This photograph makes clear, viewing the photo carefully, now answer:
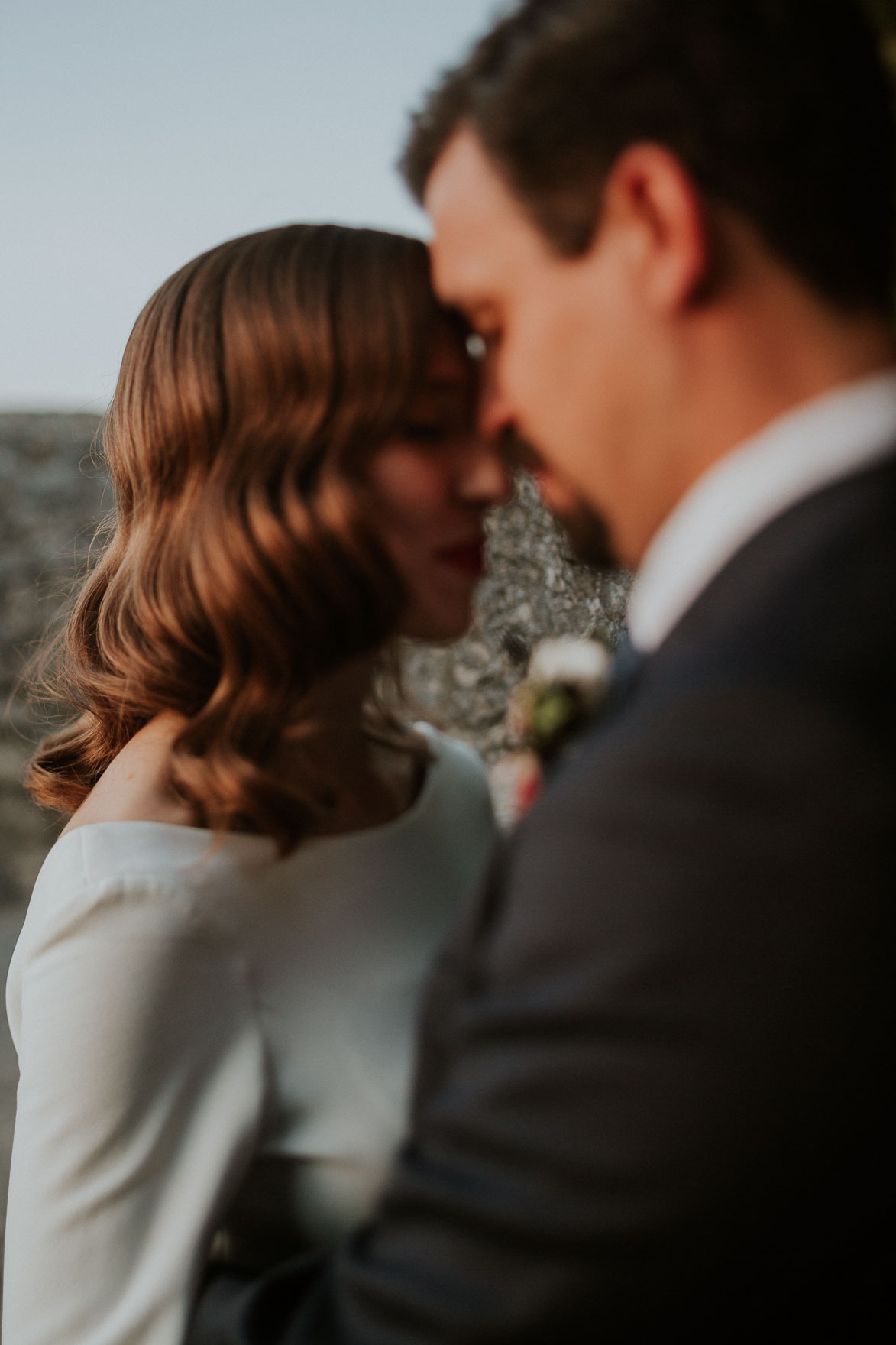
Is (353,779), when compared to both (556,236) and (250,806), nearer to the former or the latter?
(250,806)

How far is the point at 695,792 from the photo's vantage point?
0.76 meters

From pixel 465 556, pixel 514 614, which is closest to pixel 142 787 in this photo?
pixel 465 556

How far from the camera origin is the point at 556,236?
38.9 inches

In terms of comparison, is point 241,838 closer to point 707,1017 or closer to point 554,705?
A: point 554,705

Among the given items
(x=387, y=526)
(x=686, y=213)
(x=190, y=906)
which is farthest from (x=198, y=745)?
(x=686, y=213)

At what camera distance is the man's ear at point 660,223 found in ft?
2.95

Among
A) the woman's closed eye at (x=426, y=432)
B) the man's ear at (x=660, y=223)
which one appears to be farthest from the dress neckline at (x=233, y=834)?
the man's ear at (x=660, y=223)

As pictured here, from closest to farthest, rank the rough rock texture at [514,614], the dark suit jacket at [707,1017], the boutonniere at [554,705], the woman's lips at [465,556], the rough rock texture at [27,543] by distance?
the dark suit jacket at [707,1017] → the boutonniere at [554,705] → the woman's lips at [465,556] → the rough rock texture at [514,614] → the rough rock texture at [27,543]

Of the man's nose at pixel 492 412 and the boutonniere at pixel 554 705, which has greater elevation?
the man's nose at pixel 492 412

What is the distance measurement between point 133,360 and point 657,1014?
1.11m

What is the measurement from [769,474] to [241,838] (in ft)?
2.75

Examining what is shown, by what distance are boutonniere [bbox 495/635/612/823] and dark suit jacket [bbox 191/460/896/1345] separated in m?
0.32

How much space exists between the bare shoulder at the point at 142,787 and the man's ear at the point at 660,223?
0.87 meters

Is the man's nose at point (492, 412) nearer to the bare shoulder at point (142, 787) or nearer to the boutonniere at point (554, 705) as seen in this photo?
the boutonniere at point (554, 705)
